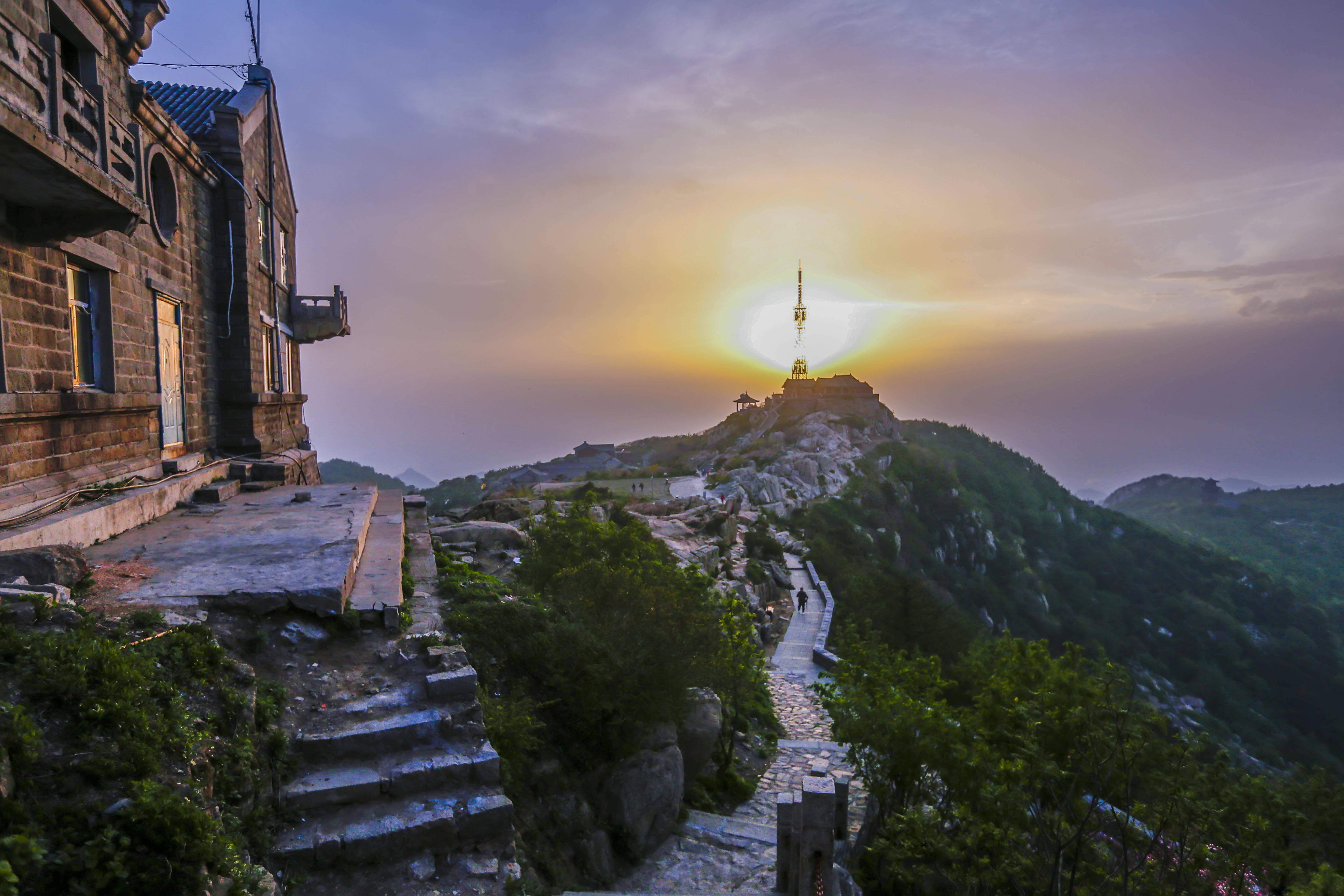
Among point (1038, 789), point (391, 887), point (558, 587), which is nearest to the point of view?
point (391, 887)

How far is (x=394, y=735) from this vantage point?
15.1 ft

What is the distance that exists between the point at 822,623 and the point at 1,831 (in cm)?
2407

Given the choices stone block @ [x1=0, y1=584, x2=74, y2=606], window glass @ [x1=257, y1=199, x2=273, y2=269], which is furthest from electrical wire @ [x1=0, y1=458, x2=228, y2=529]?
window glass @ [x1=257, y1=199, x2=273, y2=269]

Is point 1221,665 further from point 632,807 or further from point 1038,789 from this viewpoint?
point 632,807

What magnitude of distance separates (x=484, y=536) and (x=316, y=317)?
25.3 feet

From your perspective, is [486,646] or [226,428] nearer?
[486,646]

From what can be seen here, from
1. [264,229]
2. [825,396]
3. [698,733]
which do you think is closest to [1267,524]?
[825,396]

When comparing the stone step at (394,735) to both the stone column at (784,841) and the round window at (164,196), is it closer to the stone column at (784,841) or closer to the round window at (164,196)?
the stone column at (784,841)

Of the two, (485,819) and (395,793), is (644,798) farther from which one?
(395,793)

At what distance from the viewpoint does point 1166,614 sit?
59.6 metres

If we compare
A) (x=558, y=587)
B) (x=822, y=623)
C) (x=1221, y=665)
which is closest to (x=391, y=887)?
(x=558, y=587)

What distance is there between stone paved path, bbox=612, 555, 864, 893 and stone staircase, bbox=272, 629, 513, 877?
10.1ft

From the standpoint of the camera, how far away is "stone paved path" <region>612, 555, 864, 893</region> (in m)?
7.36

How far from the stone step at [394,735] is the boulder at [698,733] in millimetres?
4558
